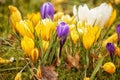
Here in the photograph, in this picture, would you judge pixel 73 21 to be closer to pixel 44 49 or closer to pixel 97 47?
pixel 97 47

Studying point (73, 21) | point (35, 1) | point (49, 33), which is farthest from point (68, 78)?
point (35, 1)

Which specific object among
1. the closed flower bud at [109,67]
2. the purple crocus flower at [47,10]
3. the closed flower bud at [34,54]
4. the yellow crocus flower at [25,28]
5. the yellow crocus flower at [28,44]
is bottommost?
the closed flower bud at [109,67]

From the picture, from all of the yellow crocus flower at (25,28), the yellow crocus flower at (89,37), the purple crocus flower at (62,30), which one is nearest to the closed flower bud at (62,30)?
the purple crocus flower at (62,30)

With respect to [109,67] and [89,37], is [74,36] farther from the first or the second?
[109,67]

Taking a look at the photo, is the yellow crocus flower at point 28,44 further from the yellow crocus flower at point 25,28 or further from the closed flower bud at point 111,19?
the closed flower bud at point 111,19

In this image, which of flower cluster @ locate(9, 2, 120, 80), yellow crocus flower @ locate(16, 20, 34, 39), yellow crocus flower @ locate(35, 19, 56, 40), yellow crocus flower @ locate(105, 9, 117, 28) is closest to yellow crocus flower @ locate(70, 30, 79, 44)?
flower cluster @ locate(9, 2, 120, 80)

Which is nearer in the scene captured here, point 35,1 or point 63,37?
point 63,37

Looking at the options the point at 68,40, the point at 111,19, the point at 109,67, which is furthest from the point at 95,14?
the point at 109,67
